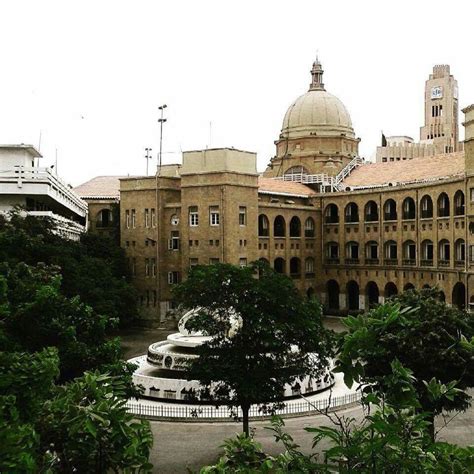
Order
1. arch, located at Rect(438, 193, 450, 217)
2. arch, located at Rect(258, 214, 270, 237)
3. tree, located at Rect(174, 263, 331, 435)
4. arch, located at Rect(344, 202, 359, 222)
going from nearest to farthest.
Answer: tree, located at Rect(174, 263, 331, 435), arch, located at Rect(438, 193, 450, 217), arch, located at Rect(258, 214, 270, 237), arch, located at Rect(344, 202, 359, 222)

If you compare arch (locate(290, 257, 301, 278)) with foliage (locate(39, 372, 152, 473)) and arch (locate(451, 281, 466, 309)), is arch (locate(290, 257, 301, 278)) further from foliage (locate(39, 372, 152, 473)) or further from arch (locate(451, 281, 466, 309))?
foliage (locate(39, 372, 152, 473))

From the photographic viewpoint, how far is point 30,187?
4506 cm

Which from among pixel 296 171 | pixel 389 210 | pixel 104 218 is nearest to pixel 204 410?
pixel 389 210

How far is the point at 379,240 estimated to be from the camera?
61.6 metres

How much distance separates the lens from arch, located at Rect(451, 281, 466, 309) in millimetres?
53416

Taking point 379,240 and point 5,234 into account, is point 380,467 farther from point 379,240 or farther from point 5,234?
point 379,240

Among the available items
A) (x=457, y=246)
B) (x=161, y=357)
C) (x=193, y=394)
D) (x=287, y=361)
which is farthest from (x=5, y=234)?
(x=457, y=246)

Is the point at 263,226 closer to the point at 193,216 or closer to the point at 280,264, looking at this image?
the point at 280,264

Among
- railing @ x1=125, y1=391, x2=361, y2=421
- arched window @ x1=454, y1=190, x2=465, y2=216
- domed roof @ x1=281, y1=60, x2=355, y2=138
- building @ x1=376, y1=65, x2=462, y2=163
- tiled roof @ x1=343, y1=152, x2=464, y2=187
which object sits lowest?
railing @ x1=125, y1=391, x2=361, y2=421

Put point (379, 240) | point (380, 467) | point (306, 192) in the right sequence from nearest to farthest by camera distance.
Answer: point (380, 467) < point (379, 240) < point (306, 192)

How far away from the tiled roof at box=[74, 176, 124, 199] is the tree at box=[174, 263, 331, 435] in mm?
44253

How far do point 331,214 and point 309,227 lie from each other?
2526mm

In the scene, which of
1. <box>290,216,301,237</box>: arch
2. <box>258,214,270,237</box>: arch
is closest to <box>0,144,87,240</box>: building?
<box>258,214,270,237</box>: arch

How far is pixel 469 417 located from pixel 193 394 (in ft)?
39.0
